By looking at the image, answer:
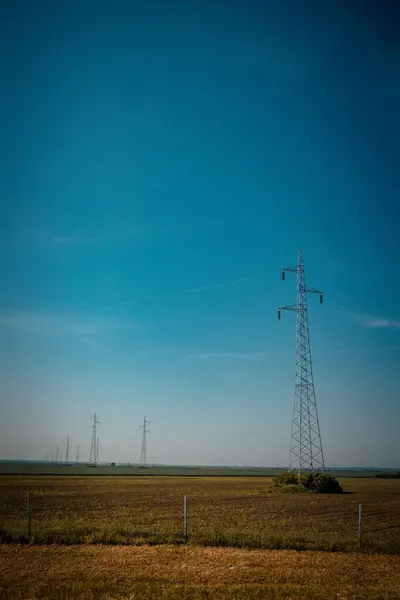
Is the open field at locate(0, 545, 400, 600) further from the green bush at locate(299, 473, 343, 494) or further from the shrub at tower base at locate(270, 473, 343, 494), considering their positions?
the green bush at locate(299, 473, 343, 494)

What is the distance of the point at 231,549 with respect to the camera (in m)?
19.0

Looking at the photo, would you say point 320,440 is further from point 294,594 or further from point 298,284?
point 294,594

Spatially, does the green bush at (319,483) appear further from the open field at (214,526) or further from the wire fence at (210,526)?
the wire fence at (210,526)

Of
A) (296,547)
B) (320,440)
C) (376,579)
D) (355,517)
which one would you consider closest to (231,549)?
(296,547)

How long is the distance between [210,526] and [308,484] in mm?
41196

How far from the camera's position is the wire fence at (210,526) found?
20047mm

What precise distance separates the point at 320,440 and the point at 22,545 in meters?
37.9

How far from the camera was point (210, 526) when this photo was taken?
2717cm

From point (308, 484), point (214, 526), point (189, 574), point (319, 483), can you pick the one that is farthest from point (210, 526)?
point (308, 484)

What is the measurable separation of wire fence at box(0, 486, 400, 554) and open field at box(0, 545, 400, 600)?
1.22 meters

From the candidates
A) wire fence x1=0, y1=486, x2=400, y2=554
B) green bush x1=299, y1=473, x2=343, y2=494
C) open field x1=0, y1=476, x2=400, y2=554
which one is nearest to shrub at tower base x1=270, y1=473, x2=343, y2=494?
green bush x1=299, y1=473, x2=343, y2=494

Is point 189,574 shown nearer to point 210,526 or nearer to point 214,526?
point 214,526

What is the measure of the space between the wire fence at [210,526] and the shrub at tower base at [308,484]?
21.6 metres

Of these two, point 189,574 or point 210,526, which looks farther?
point 210,526
